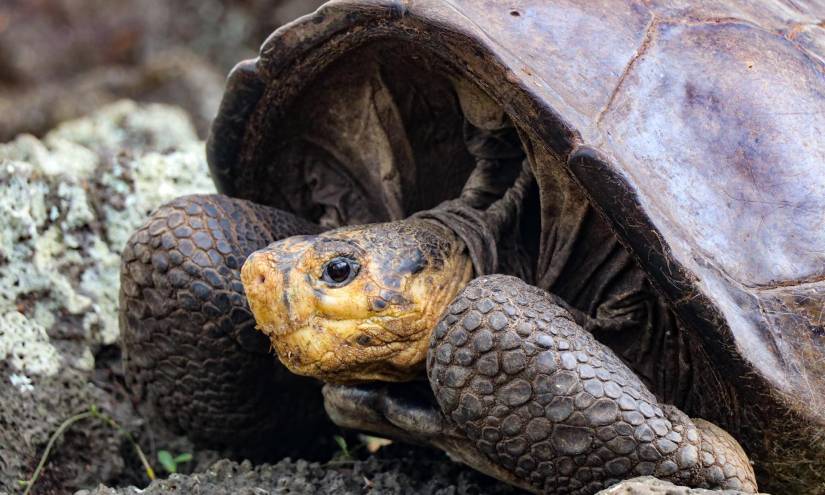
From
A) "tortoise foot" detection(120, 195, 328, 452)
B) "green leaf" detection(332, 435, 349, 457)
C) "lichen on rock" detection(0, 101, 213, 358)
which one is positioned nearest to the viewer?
"tortoise foot" detection(120, 195, 328, 452)

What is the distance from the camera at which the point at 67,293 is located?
373 centimetres

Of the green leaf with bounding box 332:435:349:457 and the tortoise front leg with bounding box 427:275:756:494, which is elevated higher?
the tortoise front leg with bounding box 427:275:756:494

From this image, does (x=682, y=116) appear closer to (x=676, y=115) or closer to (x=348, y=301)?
(x=676, y=115)

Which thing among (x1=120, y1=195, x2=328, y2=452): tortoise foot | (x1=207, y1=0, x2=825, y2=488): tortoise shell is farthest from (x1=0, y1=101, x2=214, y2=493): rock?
(x1=207, y1=0, x2=825, y2=488): tortoise shell

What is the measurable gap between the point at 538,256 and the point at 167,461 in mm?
1278

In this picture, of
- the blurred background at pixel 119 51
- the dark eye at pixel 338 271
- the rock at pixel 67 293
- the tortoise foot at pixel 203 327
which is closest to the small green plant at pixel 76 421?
the rock at pixel 67 293

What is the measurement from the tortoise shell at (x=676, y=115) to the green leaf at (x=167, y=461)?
114 centimetres

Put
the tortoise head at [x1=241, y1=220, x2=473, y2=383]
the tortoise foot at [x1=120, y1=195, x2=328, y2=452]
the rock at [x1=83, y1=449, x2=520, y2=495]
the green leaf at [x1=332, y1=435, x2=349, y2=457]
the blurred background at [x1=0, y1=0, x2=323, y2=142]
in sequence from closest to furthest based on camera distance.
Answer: the tortoise head at [x1=241, y1=220, x2=473, y2=383]
the rock at [x1=83, y1=449, x2=520, y2=495]
the tortoise foot at [x1=120, y1=195, x2=328, y2=452]
the green leaf at [x1=332, y1=435, x2=349, y2=457]
the blurred background at [x1=0, y1=0, x2=323, y2=142]

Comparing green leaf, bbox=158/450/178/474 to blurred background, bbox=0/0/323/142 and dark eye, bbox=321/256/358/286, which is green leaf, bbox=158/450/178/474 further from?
blurred background, bbox=0/0/323/142

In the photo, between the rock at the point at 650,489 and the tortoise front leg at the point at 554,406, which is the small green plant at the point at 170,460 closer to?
the tortoise front leg at the point at 554,406

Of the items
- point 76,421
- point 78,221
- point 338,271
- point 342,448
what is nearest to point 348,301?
point 338,271

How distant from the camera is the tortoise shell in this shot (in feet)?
8.61

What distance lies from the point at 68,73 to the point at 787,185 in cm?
631

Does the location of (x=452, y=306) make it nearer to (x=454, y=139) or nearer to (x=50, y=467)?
(x=454, y=139)
